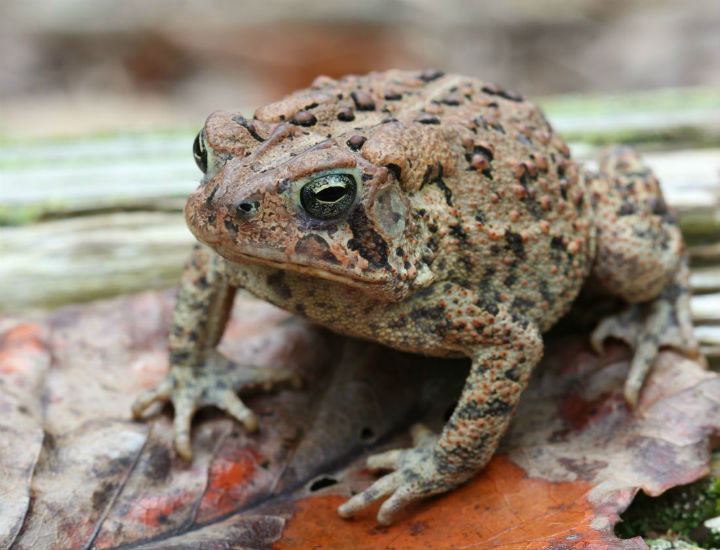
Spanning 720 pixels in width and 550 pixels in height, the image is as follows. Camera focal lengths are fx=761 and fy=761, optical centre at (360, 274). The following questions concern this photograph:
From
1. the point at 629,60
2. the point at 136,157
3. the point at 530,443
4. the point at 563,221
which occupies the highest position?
the point at 629,60

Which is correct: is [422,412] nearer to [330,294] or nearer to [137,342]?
[330,294]

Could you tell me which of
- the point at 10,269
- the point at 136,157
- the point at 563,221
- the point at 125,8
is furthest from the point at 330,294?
the point at 125,8

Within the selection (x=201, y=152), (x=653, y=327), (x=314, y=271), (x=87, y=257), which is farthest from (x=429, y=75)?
(x=87, y=257)

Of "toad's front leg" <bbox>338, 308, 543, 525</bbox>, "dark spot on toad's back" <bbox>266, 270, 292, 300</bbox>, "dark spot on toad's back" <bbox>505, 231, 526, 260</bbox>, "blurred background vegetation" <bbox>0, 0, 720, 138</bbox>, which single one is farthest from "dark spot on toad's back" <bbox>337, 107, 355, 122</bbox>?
"blurred background vegetation" <bbox>0, 0, 720, 138</bbox>

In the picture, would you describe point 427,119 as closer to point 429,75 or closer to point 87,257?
point 429,75

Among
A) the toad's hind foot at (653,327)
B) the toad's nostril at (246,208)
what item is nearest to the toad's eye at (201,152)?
the toad's nostril at (246,208)

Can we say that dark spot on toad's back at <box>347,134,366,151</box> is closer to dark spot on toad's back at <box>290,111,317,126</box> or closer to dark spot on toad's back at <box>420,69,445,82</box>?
dark spot on toad's back at <box>290,111,317,126</box>
